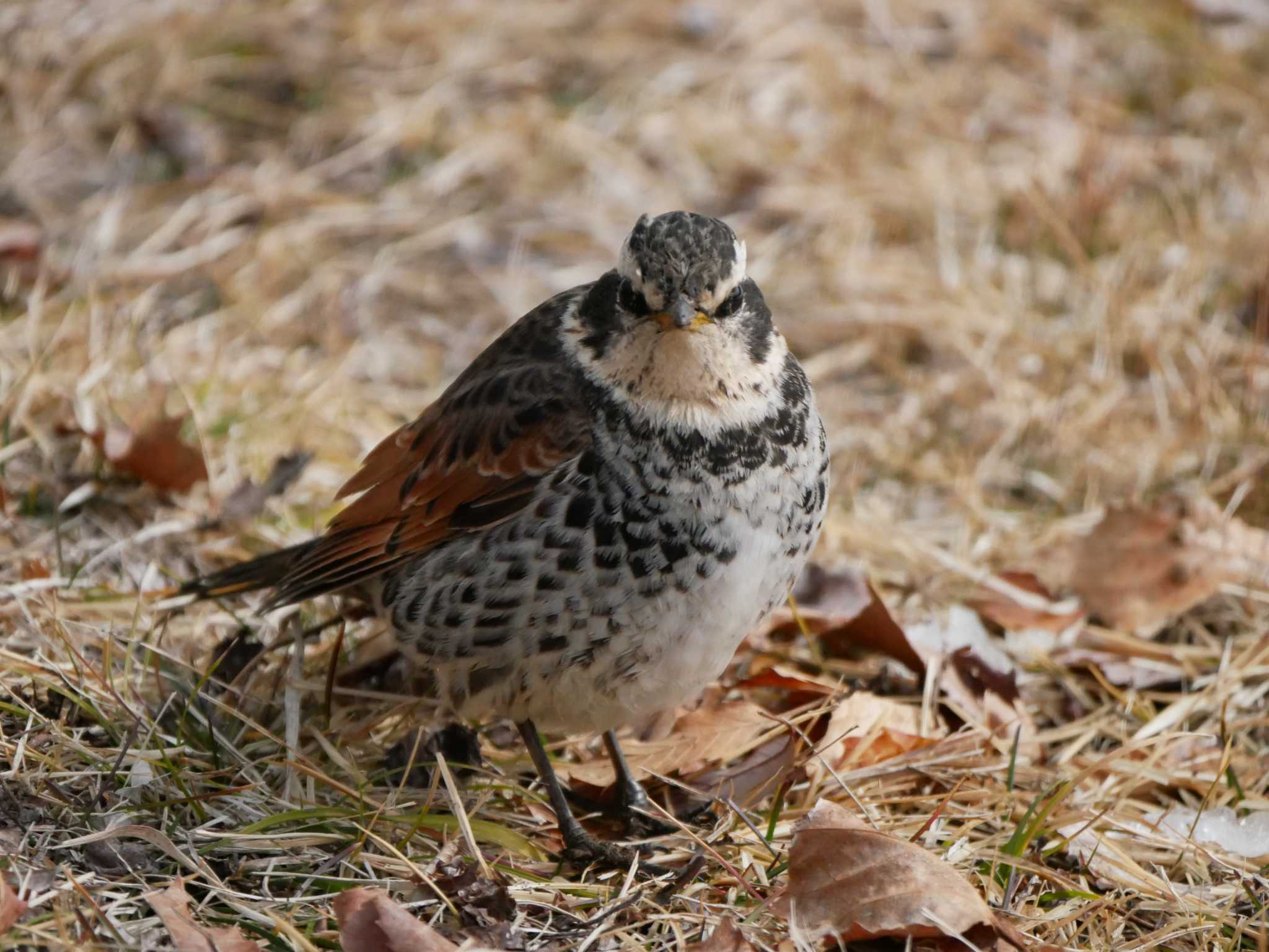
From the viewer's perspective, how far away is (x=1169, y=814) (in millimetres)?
4180

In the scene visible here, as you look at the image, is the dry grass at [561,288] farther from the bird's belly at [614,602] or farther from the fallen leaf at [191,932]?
the bird's belly at [614,602]

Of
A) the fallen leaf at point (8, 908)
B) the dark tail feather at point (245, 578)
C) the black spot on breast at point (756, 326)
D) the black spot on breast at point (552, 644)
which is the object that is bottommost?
the dark tail feather at point (245, 578)

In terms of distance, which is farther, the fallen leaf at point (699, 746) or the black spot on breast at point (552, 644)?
the fallen leaf at point (699, 746)

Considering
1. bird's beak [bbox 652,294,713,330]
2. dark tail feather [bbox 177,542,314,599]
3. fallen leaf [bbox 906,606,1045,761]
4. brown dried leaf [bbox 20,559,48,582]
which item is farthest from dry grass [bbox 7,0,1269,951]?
bird's beak [bbox 652,294,713,330]

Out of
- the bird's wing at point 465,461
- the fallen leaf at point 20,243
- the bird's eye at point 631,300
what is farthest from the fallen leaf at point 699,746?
the fallen leaf at point 20,243

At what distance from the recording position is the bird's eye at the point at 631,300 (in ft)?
Answer: 12.2

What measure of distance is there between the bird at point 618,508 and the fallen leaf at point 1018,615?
4.23 ft

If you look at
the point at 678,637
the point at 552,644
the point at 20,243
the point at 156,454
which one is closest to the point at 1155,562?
the point at 678,637

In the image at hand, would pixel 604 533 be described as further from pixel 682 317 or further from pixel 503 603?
pixel 682 317

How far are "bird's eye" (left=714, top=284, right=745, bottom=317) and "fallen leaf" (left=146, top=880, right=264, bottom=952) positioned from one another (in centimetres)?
181

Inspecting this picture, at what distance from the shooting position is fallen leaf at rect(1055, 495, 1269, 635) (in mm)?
5102

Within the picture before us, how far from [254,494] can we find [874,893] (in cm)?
269

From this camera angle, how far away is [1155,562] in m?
5.18

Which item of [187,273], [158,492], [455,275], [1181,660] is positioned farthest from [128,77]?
[1181,660]
